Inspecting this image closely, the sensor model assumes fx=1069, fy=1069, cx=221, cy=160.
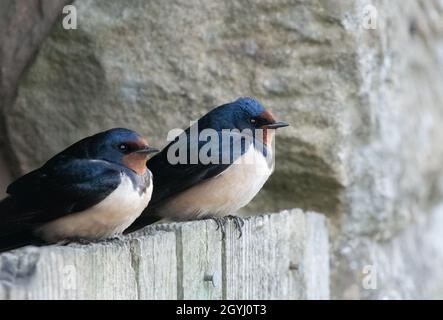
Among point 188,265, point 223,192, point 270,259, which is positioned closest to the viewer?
point 188,265

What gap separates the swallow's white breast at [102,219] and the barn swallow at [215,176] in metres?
0.63

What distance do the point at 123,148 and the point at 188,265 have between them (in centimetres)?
62

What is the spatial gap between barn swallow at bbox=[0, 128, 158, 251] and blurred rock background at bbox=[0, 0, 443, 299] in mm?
902

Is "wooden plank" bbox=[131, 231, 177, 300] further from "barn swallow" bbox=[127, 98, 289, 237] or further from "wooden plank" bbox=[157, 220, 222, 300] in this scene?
"barn swallow" bbox=[127, 98, 289, 237]

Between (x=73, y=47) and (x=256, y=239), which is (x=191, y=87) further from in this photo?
(x=256, y=239)

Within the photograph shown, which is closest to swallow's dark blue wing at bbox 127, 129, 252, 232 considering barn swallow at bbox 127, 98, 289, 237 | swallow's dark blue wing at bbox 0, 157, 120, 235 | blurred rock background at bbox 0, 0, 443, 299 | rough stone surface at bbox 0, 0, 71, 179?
barn swallow at bbox 127, 98, 289, 237

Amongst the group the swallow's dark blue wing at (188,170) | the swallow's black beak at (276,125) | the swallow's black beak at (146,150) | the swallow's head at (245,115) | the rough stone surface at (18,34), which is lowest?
the swallow's black beak at (146,150)

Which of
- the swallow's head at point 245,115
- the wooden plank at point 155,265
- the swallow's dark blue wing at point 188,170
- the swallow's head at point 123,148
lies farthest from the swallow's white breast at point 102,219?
the swallow's head at point 245,115

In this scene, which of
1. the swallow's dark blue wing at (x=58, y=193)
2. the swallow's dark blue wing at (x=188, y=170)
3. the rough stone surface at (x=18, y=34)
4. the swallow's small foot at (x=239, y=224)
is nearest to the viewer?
the swallow's dark blue wing at (x=58, y=193)

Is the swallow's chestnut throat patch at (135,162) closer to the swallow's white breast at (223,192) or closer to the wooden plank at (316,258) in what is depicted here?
the swallow's white breast at (223,192)

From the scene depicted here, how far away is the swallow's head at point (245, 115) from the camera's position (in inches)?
159

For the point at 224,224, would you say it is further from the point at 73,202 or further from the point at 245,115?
the point at 245,115

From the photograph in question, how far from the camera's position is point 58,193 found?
3277 mm

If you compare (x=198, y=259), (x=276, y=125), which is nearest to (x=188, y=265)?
(x=198, y=259)
